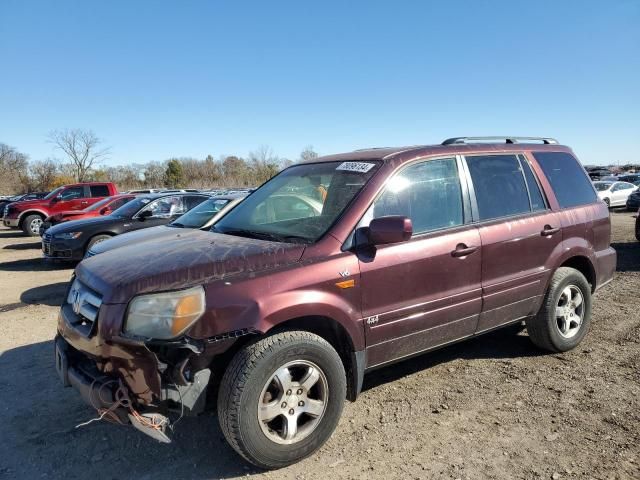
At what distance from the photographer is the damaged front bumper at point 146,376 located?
8.41 feet

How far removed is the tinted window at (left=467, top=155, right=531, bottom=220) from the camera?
3.98 meters

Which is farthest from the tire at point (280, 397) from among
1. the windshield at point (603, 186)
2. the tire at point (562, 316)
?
the windshield at point (603, 186)

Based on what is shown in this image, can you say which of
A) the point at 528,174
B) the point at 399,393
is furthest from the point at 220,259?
the point at 528,174

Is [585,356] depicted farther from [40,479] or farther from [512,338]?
[40,479]

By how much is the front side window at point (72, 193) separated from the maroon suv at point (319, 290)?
16.6 meters

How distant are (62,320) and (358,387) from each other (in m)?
2.03

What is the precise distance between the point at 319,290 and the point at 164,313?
912mm

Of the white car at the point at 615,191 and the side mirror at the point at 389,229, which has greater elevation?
the side mirror at the point at 389,229

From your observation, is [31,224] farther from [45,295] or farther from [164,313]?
[164,313]

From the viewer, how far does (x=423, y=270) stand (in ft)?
11.3

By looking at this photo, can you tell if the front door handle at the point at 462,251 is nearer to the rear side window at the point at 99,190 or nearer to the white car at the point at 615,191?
the rear side window at the point at 99,190

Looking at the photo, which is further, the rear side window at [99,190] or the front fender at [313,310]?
the rear side window at [99,190]

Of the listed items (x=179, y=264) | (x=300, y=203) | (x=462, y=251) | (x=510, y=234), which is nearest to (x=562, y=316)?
(x=510, y=234)

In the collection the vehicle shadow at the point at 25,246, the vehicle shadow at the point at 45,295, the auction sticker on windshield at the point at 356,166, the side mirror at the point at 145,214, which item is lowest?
the vehicle shadow at the point at 25,246
